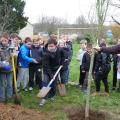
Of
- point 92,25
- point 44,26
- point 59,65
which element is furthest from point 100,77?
point 44,26

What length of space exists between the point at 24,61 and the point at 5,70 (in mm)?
1882

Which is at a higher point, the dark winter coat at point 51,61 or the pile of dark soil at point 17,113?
the dark winter coat at point 51,61

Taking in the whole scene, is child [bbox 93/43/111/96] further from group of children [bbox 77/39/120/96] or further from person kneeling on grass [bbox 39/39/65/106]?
person kneeling on grass [bbox 39/39/65/106]

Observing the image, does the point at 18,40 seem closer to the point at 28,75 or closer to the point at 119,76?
the point at 28,75

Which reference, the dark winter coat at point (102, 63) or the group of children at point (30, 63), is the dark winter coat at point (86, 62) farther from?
the group of children at point (30, 63)

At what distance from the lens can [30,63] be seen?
11.5m

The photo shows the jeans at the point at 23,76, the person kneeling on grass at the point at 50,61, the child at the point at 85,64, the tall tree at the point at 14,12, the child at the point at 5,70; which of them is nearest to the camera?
the child at the point at 5,70

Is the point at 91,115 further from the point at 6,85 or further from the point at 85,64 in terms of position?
the point at 85,64

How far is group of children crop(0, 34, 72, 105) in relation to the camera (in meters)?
9.48

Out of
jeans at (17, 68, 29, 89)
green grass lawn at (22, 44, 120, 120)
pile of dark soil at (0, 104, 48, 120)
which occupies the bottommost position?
green grass lawn at (22, 44, 120, 120)

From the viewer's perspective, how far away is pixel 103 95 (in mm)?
11281

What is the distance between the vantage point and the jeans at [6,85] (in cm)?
949

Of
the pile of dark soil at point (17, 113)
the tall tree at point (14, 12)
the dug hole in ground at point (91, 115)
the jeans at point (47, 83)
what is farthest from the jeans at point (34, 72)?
the tall tree at point (14, 12)

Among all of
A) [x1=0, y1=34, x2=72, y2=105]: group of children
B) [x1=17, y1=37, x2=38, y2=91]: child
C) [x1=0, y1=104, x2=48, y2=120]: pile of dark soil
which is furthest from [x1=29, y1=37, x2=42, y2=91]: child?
[x1=0, y1=104, x2=48, y2=120]: pile of dark soil
